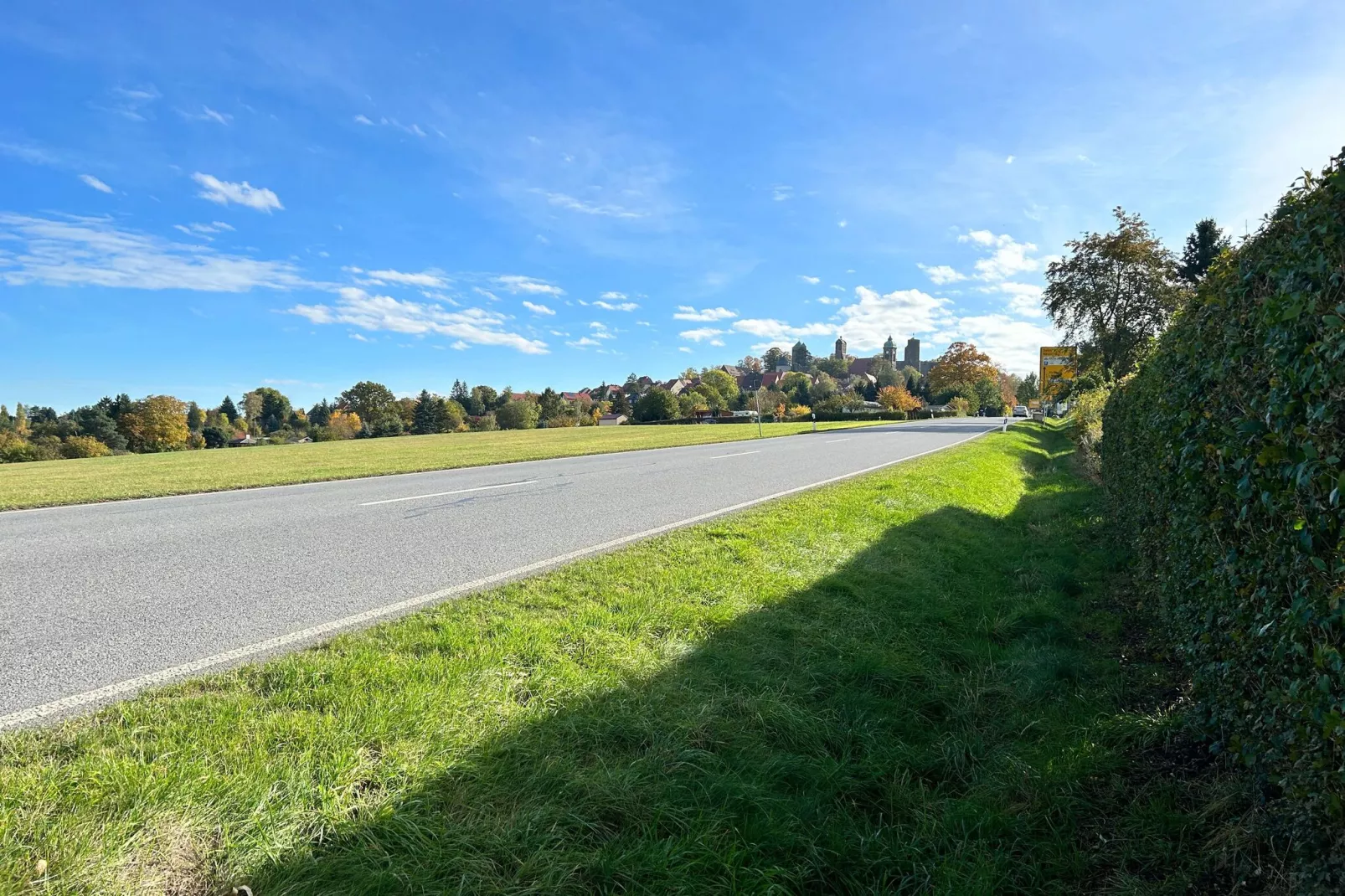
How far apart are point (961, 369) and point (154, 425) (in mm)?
102695

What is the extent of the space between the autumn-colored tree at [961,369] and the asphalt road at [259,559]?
3735 inches

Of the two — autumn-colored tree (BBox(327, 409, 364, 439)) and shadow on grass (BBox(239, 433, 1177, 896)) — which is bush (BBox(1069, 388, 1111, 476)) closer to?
shadow on grass (BBox(239, 433, 1177, 896))

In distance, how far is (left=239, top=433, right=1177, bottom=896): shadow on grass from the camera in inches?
84.7

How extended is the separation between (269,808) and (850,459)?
14962 millimetres

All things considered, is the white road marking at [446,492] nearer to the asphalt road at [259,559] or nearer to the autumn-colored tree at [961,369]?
the asphalt road at [259,559]

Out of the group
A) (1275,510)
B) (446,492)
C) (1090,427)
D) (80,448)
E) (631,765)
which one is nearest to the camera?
(1275,510)

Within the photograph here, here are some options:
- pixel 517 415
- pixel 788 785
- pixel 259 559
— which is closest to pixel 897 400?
pixel 517 415

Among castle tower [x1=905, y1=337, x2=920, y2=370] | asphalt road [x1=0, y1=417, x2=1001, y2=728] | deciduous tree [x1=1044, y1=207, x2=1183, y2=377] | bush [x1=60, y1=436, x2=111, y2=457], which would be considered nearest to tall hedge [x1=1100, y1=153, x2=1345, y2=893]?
asphalt road [x1=0, y1=417, x2=1001, y2=728]

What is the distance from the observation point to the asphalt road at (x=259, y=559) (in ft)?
11.9

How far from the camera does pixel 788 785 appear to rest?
274 centimetres

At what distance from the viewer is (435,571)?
5383 mm

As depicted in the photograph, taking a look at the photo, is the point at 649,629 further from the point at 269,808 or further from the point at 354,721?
the point at 269,808

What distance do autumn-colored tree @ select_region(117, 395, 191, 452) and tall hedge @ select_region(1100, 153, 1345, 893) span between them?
7259 centimetres

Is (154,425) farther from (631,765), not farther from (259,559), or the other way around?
(631,765)
